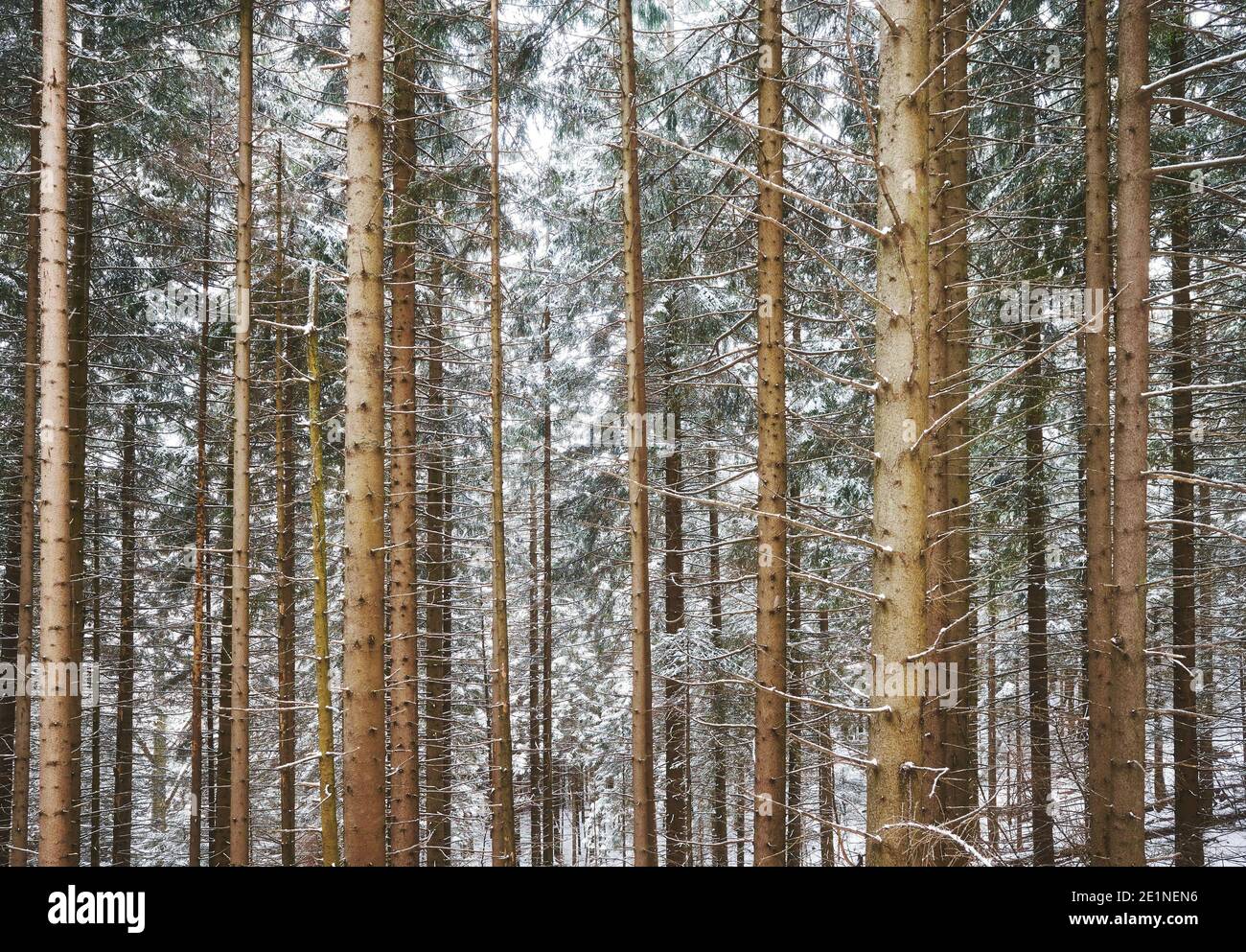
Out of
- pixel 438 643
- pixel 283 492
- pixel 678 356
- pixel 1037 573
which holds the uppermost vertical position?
pixel 678 356

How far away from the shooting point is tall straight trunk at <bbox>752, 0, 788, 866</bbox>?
6.21 m

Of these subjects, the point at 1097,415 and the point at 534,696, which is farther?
the point at 534,696

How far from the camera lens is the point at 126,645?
12.7m

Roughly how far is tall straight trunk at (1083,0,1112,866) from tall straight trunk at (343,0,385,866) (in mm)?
6267

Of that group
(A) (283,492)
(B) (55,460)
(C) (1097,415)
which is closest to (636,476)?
(C) (1097,415)

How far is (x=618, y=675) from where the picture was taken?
15.3 metres

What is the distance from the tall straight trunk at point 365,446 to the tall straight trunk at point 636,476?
2.47 m

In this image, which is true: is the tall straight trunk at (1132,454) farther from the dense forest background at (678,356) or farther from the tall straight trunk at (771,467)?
the tall straight trunk at (771,467)

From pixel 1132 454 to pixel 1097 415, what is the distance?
1184mm

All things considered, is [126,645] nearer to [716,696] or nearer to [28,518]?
[28,518]

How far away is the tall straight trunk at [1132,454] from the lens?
538 centimetres

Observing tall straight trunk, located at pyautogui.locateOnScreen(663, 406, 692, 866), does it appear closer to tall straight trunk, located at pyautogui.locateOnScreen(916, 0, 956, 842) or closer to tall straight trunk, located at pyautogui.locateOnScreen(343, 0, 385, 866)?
tall straight trunk, located at pyautogui.locateOnScreen(916, 0, 956, 842)
